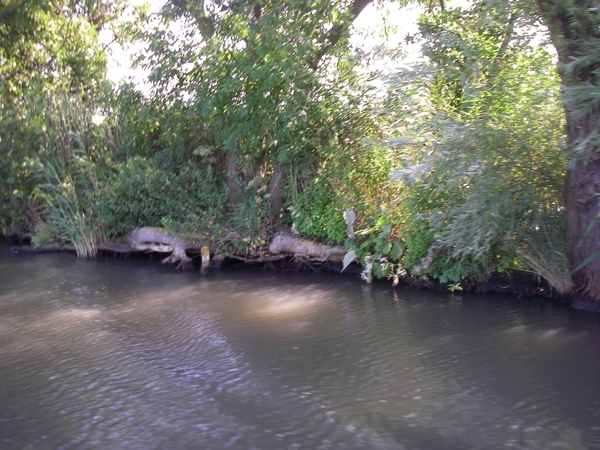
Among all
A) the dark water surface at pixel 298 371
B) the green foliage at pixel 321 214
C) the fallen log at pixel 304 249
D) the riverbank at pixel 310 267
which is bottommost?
the dark water surface at pixel 298 371

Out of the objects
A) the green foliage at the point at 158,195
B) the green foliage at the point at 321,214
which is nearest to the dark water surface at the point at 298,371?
the green foliage at the point at 321,214

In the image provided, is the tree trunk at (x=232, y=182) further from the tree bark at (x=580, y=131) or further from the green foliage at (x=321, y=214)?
the tree bark at (x=580, y=131)

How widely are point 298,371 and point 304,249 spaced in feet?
18.9

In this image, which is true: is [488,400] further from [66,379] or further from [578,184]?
[66,379]

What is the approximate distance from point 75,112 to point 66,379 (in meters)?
11.2

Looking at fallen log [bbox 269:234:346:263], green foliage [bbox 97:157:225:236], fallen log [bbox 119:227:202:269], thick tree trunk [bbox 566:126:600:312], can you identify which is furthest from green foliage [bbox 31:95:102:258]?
thick tree trunk [bbox 566:126:600:312]

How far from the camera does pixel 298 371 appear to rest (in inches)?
268

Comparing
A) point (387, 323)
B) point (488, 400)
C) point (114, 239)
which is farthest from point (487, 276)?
point (114, 239)

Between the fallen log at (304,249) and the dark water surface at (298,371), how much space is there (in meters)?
1.21

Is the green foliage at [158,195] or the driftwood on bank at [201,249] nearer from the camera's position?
the driftwood on bank at [201,249]

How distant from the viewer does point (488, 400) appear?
588 cm

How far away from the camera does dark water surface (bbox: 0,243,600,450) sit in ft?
17.5

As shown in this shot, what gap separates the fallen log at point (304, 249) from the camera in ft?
39.7

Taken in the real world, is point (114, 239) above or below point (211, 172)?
below
